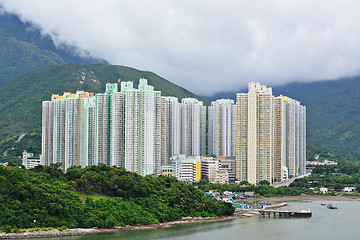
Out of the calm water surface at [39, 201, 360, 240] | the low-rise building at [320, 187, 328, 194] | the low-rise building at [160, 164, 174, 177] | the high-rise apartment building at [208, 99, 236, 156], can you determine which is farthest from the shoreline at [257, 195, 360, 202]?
the high-rise apartment building at [208, 99, 236, 156]

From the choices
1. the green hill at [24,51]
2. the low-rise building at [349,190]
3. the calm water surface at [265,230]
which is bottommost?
the calm water surface at [265,230]

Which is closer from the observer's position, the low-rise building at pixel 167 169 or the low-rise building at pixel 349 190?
the low-rise building at pixel 167 169

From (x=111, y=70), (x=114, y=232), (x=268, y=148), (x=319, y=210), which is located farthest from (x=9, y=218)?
(x=111, y=70)

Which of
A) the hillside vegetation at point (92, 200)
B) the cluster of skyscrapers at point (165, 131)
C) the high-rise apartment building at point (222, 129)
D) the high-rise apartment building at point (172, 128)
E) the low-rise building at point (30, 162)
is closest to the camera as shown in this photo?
the hillside vegetation at point (92, 200)

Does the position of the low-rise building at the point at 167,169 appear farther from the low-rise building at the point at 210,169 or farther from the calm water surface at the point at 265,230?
the calm water surface at the point at 265,230

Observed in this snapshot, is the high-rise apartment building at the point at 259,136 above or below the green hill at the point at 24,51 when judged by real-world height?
below

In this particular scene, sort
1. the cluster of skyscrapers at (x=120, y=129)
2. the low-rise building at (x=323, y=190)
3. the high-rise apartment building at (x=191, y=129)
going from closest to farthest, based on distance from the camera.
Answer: the cluster of skyscrapers at (x=120, y=129) < the low-rise building at (x=323, y=190) < the high-rise apartment building at (x=191, y=129)

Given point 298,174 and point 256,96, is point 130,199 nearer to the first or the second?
point 256,96

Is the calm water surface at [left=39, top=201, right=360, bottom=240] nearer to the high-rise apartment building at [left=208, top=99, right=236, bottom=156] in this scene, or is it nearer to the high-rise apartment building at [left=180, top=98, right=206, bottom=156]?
the high-rise apartment building at [left=208, top=99, right=236, bottom=156]

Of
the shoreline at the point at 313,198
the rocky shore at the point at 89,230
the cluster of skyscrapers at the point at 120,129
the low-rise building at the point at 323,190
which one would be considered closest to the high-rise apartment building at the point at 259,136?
the shoreline at the point at 313,198
